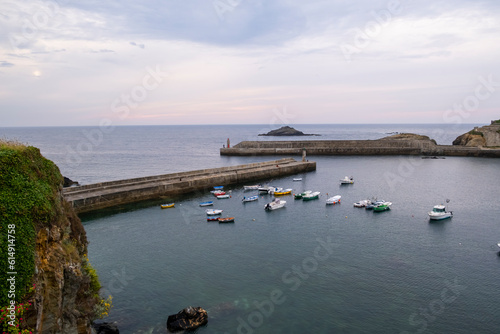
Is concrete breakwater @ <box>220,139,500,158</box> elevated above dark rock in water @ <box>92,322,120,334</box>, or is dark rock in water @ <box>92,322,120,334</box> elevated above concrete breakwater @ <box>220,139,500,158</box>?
concrete breakwater @ <box>220,139,500,158</box>

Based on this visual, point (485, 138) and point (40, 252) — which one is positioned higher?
point (485, 138)

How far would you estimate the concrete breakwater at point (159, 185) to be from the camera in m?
38.4

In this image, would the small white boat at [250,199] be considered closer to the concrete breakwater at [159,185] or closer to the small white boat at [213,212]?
the small white boat at [213,212]

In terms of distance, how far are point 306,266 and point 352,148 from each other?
73.6m

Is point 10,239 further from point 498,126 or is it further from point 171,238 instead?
point 498,126

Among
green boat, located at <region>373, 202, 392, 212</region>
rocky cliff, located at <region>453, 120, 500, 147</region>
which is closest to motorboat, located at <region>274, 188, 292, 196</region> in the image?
green boat, located at <region>373, 202, 392, 212</region>

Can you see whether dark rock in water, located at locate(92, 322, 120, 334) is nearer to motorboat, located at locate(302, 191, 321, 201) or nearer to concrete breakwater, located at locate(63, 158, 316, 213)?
concrete breakwater, located at locate(63, 158, 316, 213)

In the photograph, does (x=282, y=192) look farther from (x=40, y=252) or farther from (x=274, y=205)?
(x=40, y=252)

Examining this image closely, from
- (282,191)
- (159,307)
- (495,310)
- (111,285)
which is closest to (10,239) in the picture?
(159,307)

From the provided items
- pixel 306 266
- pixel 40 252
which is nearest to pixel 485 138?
pixel 306 266

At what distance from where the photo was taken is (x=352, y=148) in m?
92.4

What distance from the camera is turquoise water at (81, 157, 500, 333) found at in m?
17.6

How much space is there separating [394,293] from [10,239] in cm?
1862

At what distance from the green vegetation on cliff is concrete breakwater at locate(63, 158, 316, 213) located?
962 inches
